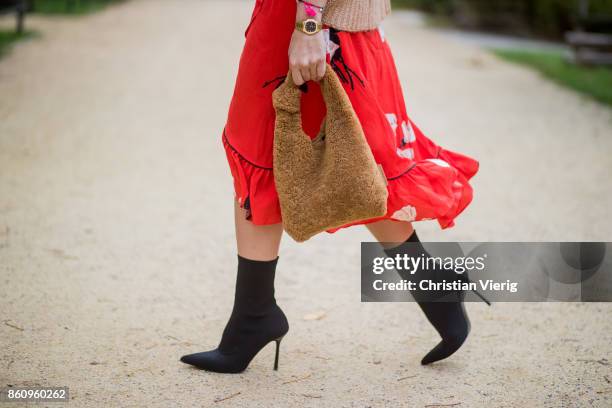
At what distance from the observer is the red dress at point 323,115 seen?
5.85ft

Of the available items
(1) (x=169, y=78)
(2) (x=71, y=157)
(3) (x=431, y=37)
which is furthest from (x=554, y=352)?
(3) (x=431, y=37)

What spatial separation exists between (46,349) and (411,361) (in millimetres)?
1136

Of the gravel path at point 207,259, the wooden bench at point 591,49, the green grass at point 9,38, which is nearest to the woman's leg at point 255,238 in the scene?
the gravel path at point 207,259

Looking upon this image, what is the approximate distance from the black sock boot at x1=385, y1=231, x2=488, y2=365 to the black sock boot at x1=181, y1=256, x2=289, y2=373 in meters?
0.37

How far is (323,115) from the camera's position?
1833mm

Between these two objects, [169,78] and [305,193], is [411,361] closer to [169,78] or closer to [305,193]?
[305,193]

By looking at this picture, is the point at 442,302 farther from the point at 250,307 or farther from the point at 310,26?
the point at 310,26

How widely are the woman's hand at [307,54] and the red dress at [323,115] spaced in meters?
0.08

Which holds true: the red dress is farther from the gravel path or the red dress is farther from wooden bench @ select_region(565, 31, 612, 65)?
wooden bench @ select_region(565, 31, 612, 65)

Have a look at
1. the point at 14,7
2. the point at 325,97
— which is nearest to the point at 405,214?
the point at 325,97

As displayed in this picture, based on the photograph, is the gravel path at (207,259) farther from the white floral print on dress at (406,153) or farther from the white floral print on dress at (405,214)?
the white floral print on dress at (406,153)

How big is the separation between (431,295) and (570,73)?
7.12m

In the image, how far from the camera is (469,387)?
6.91 feet

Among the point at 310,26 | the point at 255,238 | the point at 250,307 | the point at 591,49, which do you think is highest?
the point at 310,26
